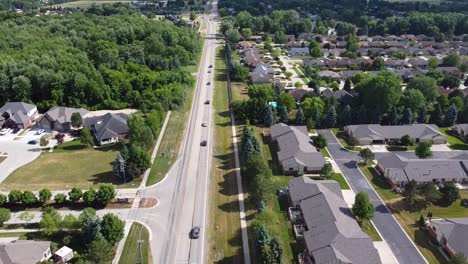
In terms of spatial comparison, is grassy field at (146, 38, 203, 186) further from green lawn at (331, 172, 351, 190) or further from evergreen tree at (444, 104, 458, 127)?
evergreen tree at (444, 104, 458, 127)

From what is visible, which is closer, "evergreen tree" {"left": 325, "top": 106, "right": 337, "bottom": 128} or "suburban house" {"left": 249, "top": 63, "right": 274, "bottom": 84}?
"evergreen tree" {"left": 325, "top": 106, "right": 337, "bottom": 128}

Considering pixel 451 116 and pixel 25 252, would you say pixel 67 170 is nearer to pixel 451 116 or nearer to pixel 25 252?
pixel 25 252

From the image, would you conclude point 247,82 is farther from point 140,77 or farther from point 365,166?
point 365,166

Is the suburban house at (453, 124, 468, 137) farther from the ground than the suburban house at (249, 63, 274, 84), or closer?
closer

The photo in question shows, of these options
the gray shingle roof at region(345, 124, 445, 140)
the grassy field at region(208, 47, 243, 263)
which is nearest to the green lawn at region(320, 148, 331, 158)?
the gray shingle roof at region(345, 124, 445, 140)

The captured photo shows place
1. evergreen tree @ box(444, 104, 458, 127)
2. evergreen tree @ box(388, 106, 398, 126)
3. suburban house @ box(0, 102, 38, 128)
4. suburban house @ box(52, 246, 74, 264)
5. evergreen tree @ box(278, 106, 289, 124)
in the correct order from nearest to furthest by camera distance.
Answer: suburban house @ box(52, 246, 74, 264), evergreen tree @ box(388, 106, 398, 126), evergreen tree @ box(444, 104, 458, 127), suburban house @ box(0, 102, 38, 128), evergreen tree @ box(278, 106, 289, 124)

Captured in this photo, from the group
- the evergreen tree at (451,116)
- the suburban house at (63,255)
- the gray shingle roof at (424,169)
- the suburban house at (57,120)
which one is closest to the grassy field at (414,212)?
the gray shingle roof at (424,169)

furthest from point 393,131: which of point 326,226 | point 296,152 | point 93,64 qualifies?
point 93,64
